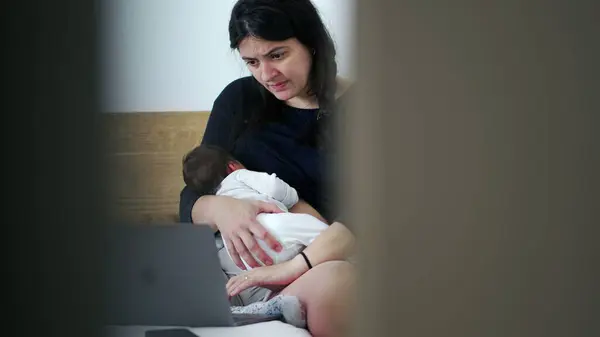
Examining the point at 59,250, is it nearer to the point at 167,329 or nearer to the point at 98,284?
the point at 98,284

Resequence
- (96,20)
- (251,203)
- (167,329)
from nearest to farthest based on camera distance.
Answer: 1. (96,20)
2. (167,329)
3. (251,203)

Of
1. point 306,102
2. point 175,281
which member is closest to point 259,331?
point 175,281

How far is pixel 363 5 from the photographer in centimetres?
26

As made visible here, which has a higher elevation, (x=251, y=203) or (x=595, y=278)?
(x=595, y=278)

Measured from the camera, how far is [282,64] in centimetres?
85

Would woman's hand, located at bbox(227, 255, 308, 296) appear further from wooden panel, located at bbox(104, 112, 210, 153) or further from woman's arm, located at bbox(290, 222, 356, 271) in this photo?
wooden panel, located at bbox(104, 112, 210, 153)

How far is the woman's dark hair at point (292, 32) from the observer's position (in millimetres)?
786

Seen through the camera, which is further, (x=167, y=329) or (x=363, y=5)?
(x=167, y=329)

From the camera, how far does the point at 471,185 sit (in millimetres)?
291

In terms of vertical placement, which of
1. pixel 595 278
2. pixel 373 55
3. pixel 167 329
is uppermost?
pixel 373 55

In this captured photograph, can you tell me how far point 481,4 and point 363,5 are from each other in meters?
0.06

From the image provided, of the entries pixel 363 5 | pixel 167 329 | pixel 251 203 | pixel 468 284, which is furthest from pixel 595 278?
pixel 251 203

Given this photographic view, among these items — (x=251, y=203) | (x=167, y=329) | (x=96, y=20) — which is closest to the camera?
(x=96, y=20)

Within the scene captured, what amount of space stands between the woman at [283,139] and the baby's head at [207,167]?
0.01m
